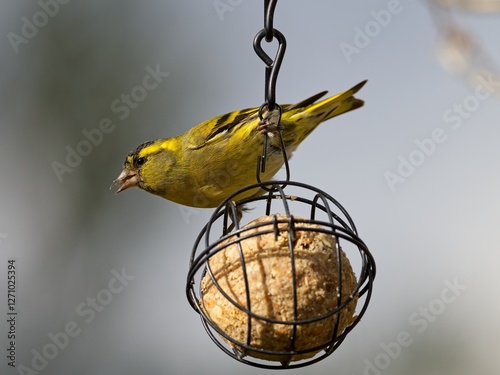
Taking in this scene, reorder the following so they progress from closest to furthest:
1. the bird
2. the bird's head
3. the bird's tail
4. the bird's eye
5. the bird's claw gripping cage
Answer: the bird's claw gripping cage
the bird
the bird's tail
the bird's head
the bird's eye

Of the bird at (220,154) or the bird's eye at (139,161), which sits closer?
the bird at (220,154)

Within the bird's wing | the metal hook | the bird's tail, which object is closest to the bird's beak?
the bird's wing

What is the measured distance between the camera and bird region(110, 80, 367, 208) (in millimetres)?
5090

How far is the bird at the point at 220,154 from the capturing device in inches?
200

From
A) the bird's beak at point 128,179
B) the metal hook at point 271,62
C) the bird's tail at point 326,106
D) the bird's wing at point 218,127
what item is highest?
the bird's beak at point 128,179

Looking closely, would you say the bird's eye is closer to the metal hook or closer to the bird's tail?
the bird's tail

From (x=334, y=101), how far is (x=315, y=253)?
2291 mm

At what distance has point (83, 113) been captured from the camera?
9516 mm

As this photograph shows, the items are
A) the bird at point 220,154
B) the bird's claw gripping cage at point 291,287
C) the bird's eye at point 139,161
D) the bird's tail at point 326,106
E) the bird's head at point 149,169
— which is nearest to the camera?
the bird's claw gripping cage at point 291,287

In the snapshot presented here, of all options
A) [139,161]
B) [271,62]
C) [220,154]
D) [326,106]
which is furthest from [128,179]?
[271,62]

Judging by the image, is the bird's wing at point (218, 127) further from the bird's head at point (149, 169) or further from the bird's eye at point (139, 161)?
the bird's eye at point (139, 161)

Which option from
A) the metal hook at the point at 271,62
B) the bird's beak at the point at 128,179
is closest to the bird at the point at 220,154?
the bird's beak at the point at 128,179

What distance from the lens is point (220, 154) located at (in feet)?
17.0

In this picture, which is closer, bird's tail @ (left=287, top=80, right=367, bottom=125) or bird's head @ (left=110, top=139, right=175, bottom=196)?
bird's tail @ (left=287, top=80, right=367, bottom=125)
